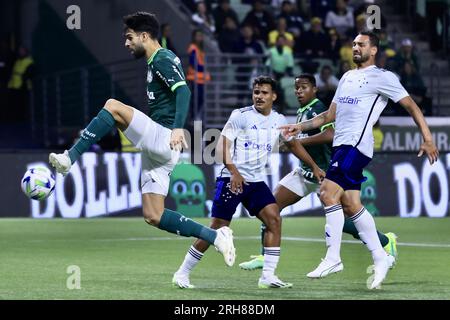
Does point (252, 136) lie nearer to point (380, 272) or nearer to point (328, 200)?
point (328, 200)

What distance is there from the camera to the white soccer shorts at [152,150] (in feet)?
33.8

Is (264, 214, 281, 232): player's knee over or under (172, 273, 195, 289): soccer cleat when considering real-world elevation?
over

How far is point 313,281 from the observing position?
11320 mm

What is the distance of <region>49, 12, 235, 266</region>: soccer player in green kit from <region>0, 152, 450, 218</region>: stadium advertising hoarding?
9.77 metres

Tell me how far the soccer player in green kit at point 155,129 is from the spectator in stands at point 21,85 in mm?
16035

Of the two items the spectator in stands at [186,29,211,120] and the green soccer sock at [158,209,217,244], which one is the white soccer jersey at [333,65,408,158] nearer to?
the green soccer sock at [158,209,217,244]

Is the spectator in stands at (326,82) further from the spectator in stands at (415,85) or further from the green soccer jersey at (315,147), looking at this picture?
the green soccer jersey at (315,147)

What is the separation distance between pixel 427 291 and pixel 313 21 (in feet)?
54.9

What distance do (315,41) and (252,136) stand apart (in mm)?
15303

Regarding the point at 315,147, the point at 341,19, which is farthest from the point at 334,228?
the point at 341,19

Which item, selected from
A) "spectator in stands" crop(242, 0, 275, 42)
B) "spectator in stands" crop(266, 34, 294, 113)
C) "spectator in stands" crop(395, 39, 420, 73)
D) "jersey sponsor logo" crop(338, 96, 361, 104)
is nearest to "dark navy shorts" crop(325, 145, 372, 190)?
"jersey sponsor logo" crop(338, 96, 361, 104)

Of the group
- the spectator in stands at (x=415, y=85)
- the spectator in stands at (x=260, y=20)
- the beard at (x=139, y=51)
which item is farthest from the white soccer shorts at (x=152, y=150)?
the spectator in stands at (x=260, y=20)

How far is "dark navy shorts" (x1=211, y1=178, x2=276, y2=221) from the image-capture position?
1098 cm

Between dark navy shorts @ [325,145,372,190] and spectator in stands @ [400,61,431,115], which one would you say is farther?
spectator in stands @ [400,61,431,115]
